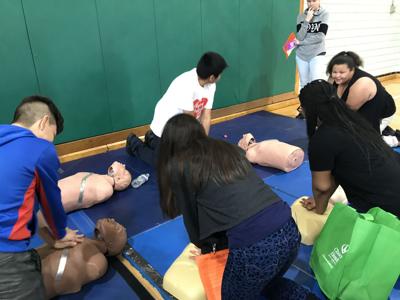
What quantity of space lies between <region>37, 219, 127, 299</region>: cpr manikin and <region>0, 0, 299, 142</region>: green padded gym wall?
2.20 metres

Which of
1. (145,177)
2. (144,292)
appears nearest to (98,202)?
(145,177)

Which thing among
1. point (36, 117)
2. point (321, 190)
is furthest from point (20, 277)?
point (321, 190)

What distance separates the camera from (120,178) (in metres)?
3.08

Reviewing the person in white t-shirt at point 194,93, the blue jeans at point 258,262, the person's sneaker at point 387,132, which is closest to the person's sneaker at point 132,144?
the person in white t-shirt at point 194,93

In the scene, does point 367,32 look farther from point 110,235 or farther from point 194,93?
point 110,235

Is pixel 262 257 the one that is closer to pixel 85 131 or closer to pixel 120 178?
pixel 120 178

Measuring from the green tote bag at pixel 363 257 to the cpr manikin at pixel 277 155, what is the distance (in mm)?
A: 1564

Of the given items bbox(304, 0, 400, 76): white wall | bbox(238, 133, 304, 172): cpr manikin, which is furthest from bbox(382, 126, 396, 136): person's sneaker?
bbox(304, 0, 400, 76): white wall

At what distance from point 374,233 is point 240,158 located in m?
0.72

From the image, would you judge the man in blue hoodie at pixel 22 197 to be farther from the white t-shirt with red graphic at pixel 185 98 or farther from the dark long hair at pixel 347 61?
the dark long hair at pixel 347 61

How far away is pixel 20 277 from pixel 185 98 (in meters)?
2.11

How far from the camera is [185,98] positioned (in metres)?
3.18

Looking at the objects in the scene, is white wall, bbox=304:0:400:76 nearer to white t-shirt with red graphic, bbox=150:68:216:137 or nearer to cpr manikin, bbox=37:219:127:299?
white t-shirt with red graphic, bbox=150:68:216:137

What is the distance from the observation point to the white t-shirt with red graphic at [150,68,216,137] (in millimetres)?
3193
